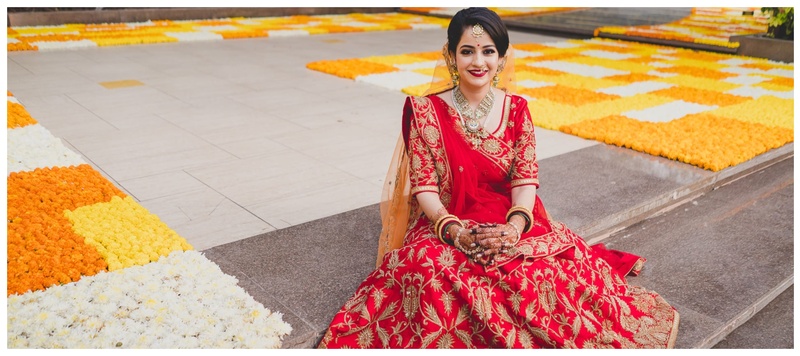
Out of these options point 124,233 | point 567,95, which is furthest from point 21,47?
point 567,95

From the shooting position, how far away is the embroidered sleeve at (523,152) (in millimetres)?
3031

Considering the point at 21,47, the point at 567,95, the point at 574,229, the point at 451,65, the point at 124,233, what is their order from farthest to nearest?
the point at 21,47 < the point at 567,95 < the point at 574,229 < the point at 124,233 < the point at 451,65

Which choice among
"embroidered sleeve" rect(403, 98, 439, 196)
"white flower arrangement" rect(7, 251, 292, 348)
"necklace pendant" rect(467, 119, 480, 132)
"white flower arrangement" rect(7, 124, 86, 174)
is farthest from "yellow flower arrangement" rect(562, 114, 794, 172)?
Answer: "white flower arrangement" rect(7, 124, 86, 174)

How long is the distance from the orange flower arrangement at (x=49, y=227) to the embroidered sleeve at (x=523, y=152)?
197cm

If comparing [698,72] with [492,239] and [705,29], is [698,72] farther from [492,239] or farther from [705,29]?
[492,239]

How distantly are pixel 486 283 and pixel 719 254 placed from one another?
200cm

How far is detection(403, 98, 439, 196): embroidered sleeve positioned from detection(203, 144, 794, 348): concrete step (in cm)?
61

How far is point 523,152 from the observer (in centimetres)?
305

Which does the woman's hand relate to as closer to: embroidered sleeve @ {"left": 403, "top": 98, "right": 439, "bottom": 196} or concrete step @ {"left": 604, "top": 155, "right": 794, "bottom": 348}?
embroidered sleeve @ {"left": 403, "top": 98, "right": 439, "bottom": 196}

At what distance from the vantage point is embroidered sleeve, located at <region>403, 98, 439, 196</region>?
2.96m

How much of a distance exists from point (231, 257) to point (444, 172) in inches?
47.2

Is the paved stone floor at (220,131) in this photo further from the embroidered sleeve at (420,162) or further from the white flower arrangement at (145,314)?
the embroidered sleeve at (420,162)

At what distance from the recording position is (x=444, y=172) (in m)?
3.01

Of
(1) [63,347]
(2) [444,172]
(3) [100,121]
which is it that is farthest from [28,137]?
(2) [444,172]
